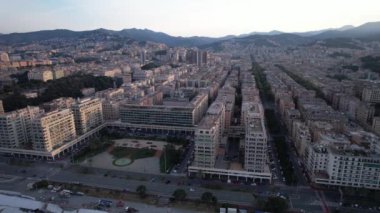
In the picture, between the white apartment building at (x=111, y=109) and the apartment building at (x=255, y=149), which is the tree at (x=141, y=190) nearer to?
the apartment building at (x=255, y=149)

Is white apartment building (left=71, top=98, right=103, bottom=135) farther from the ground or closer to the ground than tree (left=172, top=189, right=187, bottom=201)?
farther from the ground

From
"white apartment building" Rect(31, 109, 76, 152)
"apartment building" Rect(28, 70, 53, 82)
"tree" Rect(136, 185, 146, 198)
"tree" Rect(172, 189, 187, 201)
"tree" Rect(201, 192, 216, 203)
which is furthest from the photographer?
"apartment building" Rect(28, 70, 53, 82)

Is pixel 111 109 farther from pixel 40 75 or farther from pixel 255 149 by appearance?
pixel 40 75

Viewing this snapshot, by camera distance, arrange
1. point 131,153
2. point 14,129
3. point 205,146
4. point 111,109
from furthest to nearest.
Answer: point 111,109 < point 131,153 < point 14,129 < point 205,146

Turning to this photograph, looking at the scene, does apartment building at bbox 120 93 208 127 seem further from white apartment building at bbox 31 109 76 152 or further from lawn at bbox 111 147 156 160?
white apartment building at bbox 31 109 76 152

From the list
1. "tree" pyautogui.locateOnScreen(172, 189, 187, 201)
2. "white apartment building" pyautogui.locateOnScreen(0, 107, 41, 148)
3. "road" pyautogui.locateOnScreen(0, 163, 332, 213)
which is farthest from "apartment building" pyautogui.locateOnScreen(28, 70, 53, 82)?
"tree" pyautogui.locateOnScreen(172, 189, 187, 201)

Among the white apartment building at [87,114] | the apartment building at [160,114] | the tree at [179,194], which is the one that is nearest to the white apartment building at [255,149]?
the tree at [179,194]

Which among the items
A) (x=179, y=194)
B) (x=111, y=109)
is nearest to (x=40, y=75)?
(x=111, y=109)
